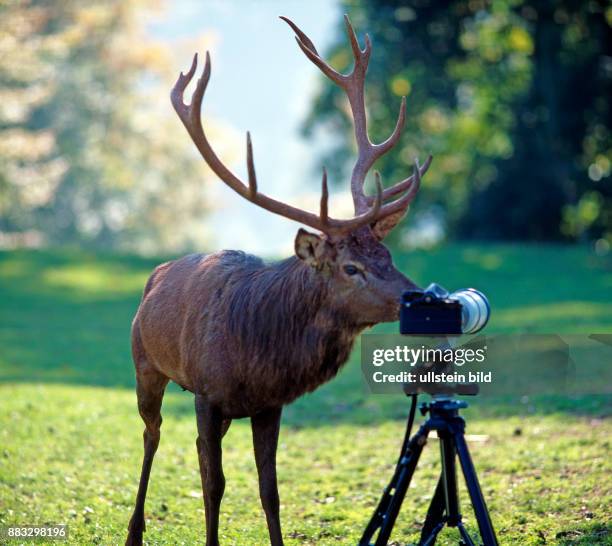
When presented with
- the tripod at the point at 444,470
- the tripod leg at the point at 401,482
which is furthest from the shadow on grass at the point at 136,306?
the tripod leg at the point at 401,482

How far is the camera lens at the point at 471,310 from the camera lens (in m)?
5.10

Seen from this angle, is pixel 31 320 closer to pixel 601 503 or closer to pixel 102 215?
pixel 601 503

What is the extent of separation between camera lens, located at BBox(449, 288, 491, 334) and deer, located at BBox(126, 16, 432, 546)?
528 millimetres

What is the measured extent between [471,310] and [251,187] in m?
1.68

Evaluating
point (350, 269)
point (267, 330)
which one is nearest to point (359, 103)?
point (350, 269)

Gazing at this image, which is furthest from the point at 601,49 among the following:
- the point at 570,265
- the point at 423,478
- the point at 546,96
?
the point at 423,478

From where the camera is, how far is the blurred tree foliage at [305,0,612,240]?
29.0 m

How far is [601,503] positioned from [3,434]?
630cm

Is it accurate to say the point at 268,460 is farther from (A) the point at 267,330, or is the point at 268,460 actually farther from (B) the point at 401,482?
(B) the point at 401,482

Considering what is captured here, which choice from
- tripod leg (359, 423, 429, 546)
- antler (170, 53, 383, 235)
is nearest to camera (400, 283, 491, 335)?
tripod leg (359, 423, 429, 546)

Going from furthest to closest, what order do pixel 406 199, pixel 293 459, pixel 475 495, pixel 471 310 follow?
pixel 293 459, pixel 406 199, pixel 471 310, pixel 475 495

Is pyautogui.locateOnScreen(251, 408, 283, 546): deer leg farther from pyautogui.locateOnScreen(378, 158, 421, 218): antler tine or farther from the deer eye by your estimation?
pyautogui.locateOnScreen(378, 158, 421, 218): antler tine

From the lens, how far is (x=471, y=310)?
201 inches

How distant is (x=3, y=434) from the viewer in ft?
35.3
